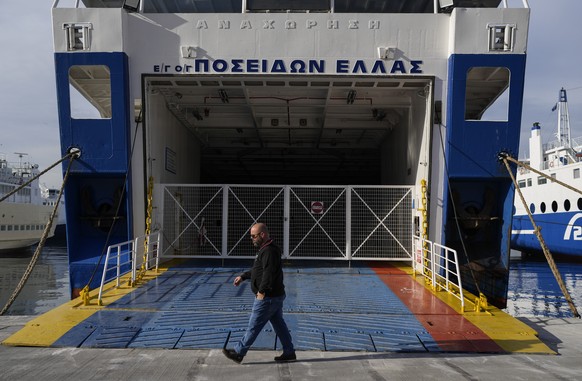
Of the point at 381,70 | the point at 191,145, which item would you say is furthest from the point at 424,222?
the point at 191,145

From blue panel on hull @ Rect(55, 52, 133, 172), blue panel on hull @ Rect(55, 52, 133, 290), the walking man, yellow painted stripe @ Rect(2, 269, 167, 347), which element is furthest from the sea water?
the walking man

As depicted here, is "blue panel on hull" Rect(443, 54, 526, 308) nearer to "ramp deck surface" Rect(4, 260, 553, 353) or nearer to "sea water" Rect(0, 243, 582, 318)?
"ramp deck surface" Rect(4, 260, 553, 353)

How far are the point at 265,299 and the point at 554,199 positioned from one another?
98.9ft

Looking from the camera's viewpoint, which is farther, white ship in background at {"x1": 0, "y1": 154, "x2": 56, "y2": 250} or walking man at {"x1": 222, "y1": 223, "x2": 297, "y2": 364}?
white ship in background at {"x1": 0, "y1": 154, "x2": 56, "y2": 250}

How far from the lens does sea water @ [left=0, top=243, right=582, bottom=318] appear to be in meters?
13.9

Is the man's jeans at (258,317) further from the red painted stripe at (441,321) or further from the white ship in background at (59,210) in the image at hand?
the white ship in background at (59,210)

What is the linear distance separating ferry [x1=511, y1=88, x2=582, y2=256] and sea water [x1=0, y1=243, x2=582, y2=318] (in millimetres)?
1597

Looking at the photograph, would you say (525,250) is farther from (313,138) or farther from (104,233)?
(104,233)

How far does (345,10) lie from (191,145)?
7.02 metres

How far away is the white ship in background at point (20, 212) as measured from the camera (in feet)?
114

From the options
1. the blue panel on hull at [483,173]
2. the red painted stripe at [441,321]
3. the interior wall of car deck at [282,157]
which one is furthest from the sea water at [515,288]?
the red painted stripe at [441,321]

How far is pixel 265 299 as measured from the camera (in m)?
4.41

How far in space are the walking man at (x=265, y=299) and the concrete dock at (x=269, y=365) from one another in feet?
0.43

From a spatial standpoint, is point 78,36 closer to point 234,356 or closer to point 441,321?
point 234,356
